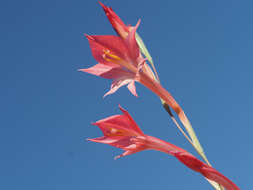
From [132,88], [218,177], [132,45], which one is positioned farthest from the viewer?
[132,88]

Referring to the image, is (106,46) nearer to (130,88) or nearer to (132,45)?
(132,45)

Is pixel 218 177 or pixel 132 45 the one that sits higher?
pixel 132 45

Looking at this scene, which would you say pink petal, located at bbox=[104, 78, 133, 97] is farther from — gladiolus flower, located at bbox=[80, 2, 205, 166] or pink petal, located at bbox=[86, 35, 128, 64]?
pink petal, located at bbox=[86, 35, 128, 64]

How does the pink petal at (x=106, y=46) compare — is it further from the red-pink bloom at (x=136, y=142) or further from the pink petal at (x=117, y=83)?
the red-pink bloom at (x=136, y=142)

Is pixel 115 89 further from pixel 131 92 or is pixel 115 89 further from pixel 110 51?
pixel 110 51

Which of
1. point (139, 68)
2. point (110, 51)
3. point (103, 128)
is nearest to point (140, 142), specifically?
point (103, 128)

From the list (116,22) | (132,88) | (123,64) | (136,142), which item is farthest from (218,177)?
(116,22)

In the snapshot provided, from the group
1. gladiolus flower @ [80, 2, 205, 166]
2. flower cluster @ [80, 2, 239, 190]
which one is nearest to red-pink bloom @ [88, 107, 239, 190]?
flower cluster @ [80, 2, 239, 190]

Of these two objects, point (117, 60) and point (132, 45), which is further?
point (117, 60)
